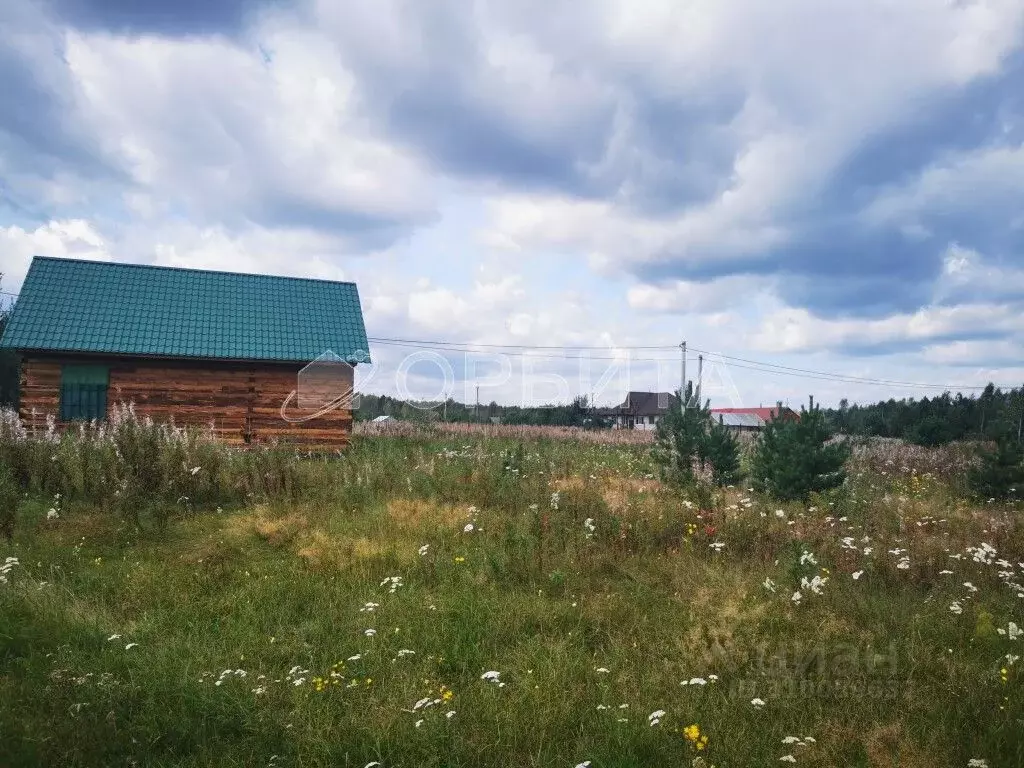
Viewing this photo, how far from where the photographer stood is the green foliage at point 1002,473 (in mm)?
14234

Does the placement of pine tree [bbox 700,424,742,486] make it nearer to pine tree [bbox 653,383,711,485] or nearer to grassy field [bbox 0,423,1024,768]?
pine tree [bbox 653,383,711,485]

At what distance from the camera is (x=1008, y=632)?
570 cm

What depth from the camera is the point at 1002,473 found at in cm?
1441

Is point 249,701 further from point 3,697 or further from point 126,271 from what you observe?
point 126,271

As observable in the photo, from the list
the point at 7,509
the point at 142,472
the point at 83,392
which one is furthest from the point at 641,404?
the point at 7,509

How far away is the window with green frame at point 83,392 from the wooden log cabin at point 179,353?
0.03 meters

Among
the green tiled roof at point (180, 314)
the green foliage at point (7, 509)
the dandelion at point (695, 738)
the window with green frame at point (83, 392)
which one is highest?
the green tiled roof at point (180, 314)

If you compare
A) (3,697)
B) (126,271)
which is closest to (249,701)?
(3,697)

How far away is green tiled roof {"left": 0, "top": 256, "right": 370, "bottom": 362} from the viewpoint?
18.5 m

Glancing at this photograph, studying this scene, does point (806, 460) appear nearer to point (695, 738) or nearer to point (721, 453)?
point (721, 453)

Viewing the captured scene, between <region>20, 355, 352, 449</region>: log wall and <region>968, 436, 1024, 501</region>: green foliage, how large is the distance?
16.2 meters

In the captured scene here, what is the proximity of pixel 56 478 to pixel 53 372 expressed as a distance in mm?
9071

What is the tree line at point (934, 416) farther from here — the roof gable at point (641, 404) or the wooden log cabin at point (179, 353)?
the wooden log cabin at point (179, 353)

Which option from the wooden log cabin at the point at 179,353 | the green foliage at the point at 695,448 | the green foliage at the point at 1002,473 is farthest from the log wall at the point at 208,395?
the green foliage at the point at 1002,473
